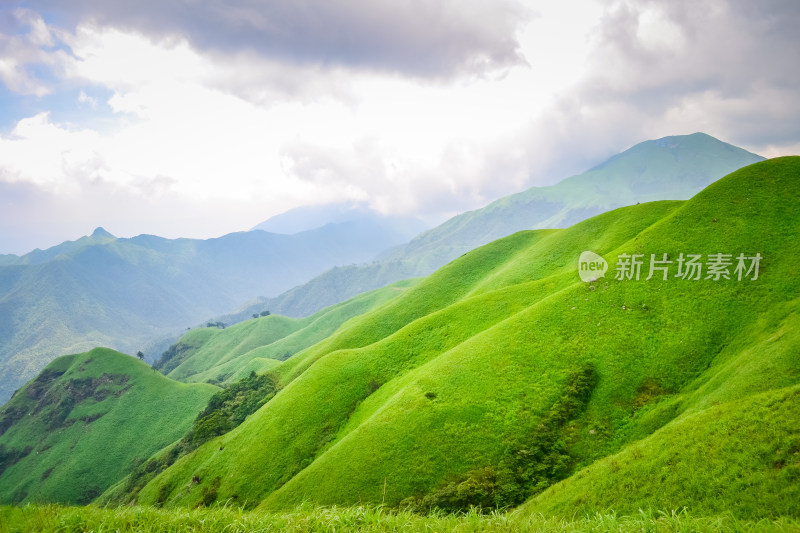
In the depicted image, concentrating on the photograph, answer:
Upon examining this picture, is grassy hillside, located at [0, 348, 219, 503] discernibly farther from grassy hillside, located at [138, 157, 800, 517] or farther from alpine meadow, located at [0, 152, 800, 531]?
grassy hillside, located at [138, 157, 800, 517]

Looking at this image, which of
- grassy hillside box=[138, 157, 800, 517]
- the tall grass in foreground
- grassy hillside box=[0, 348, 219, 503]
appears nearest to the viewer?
the tall grass in foreground

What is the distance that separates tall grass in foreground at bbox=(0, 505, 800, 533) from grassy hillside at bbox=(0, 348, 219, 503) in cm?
15585

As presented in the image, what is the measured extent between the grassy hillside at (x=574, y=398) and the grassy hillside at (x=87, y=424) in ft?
285

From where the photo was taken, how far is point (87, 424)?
158 metres

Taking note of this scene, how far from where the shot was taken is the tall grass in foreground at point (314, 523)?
856cm

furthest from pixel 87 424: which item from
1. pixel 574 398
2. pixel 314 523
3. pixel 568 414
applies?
pixel 314 523

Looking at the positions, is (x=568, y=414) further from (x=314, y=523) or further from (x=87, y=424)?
(x=87, y=424)

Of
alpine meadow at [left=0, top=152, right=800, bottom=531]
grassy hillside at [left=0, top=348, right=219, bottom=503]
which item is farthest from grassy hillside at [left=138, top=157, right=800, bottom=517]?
grassy hillside at [left=0, top=348, right=219, bottom=503]

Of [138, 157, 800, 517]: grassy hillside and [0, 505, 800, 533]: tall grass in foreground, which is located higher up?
[0, 505, 800, 533]: tall grass in foreground

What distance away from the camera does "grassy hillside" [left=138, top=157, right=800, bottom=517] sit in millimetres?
23752

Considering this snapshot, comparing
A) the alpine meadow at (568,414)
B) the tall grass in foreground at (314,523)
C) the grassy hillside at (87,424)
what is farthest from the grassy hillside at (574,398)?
the grassy hillside at (87,424)

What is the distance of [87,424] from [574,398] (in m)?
203

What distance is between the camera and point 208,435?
81125mm

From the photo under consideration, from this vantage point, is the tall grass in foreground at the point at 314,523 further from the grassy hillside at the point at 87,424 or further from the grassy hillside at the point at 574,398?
the grassy hillside at the point at 87,424
